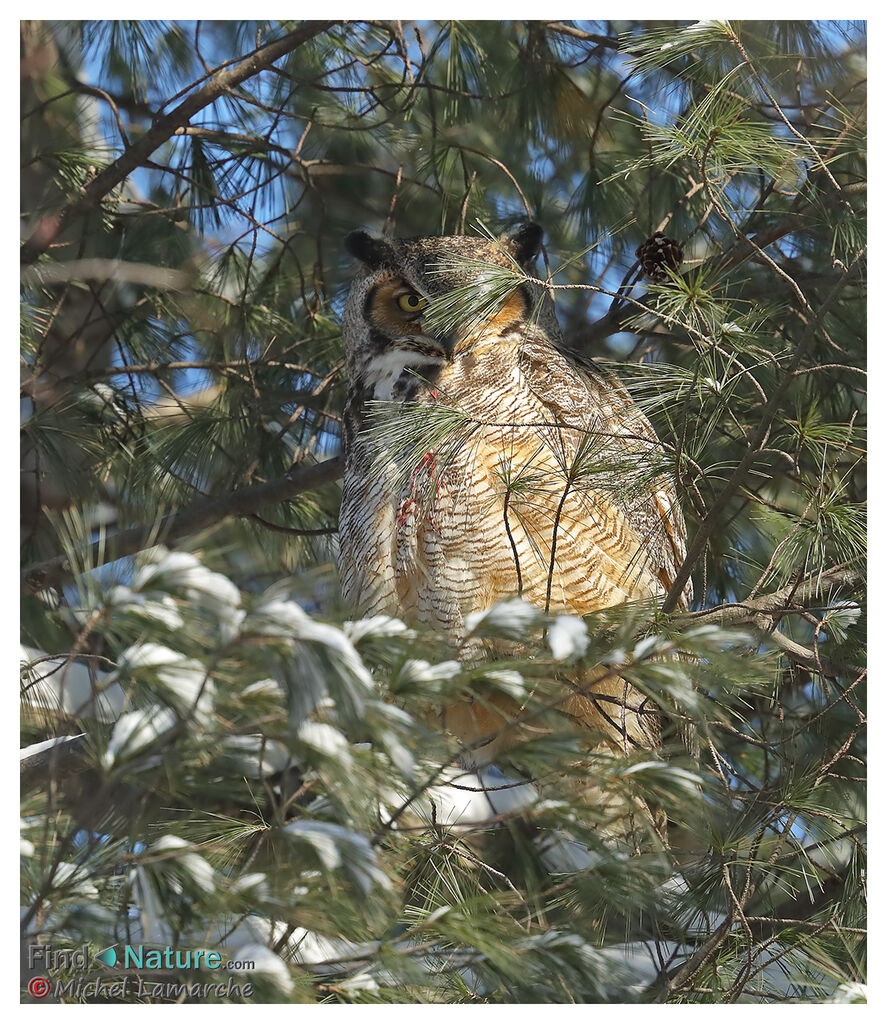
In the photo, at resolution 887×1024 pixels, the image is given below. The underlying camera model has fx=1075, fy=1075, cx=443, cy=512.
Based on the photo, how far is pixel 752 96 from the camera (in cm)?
199

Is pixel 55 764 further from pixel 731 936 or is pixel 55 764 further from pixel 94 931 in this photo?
pixel 731 936

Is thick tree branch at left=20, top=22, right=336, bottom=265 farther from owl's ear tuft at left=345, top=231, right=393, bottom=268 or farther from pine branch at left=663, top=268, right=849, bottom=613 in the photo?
pine branch at left=663, top=268, right=849, bottom=613

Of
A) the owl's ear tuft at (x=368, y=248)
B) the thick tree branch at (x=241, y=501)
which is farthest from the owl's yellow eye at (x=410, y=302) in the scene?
the thick tree branch at (x=241, y=501)

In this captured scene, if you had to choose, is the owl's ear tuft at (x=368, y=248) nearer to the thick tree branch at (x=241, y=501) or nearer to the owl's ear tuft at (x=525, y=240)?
the owl's ear tuft at (x=525, y=240)

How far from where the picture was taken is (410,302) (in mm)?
2348

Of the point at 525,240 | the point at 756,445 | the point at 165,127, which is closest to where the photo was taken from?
the point at 756,445

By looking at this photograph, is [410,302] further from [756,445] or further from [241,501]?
[756,445]

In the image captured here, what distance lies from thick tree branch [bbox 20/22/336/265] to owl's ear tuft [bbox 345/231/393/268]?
41cm
